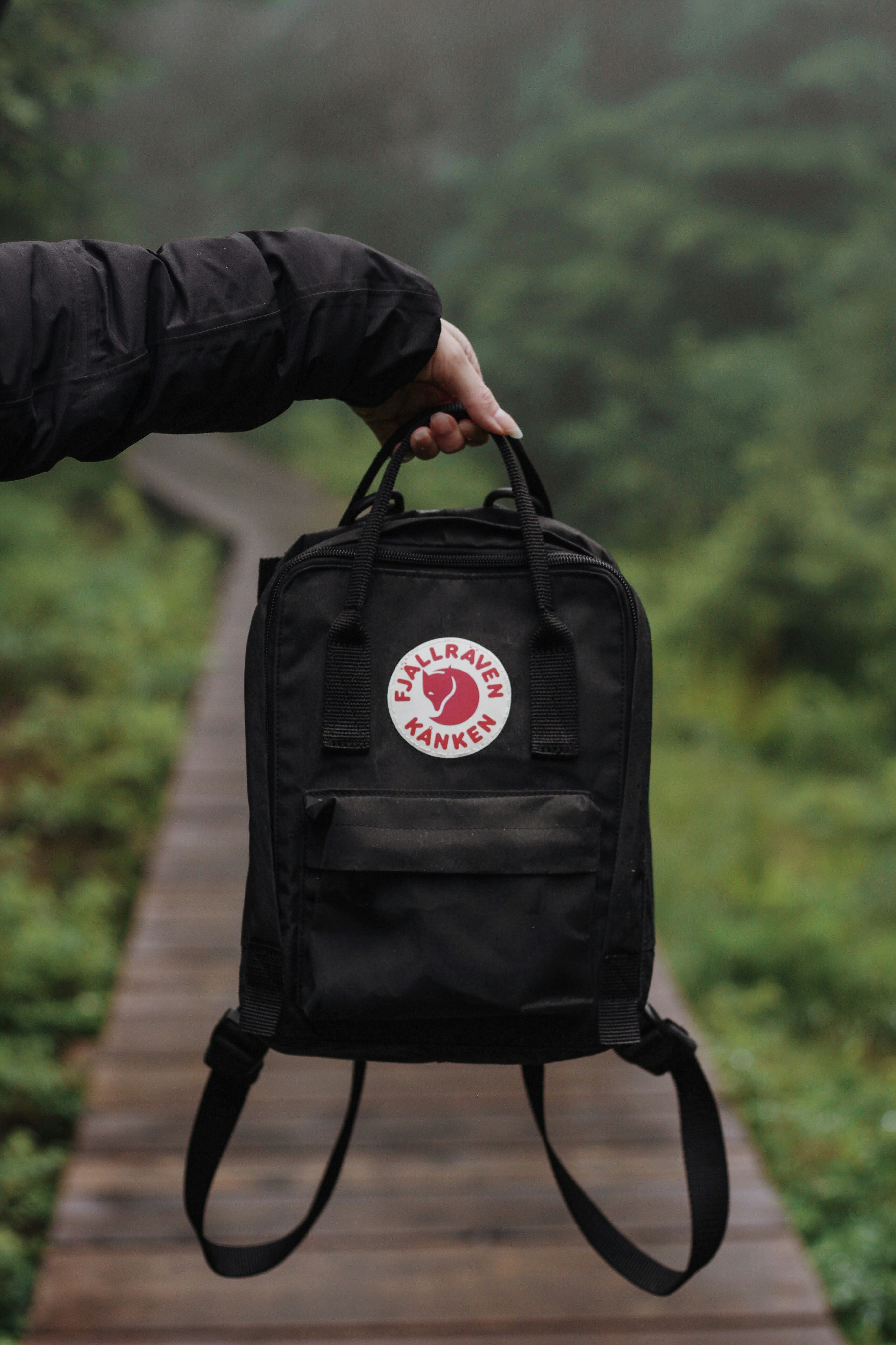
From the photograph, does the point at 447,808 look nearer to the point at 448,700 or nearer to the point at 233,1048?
the point at 448,700

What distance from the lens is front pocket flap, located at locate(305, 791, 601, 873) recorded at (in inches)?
42.7

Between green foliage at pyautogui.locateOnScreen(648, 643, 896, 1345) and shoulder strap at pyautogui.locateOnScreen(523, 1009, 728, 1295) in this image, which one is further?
green foliage at pyautogui.locateOnScreen(648, 643, 896, 1345)

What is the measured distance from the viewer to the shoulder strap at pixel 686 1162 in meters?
1.17

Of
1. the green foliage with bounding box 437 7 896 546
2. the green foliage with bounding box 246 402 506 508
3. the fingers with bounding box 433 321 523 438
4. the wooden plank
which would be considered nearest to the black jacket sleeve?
the fingers with bounding box 433 321 523 438

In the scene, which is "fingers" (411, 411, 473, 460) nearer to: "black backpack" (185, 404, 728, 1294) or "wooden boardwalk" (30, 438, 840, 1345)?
"black backpack" (185, 404, 728, 1294)

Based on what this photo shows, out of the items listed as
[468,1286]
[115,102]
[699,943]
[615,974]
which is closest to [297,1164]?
[468,1286]

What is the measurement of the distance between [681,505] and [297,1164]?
9053 millimetres

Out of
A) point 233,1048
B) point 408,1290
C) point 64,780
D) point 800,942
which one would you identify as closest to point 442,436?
point 233,1048

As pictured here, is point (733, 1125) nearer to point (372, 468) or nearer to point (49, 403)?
point (372, 468)

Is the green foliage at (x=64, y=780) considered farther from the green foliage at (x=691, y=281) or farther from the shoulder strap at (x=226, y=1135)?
the green foliage at (x=691, y=281)

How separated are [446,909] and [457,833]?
0.07 metres

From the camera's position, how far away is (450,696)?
3.66 ft

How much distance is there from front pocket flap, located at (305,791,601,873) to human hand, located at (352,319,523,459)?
343 mm

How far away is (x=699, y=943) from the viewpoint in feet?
15.8
